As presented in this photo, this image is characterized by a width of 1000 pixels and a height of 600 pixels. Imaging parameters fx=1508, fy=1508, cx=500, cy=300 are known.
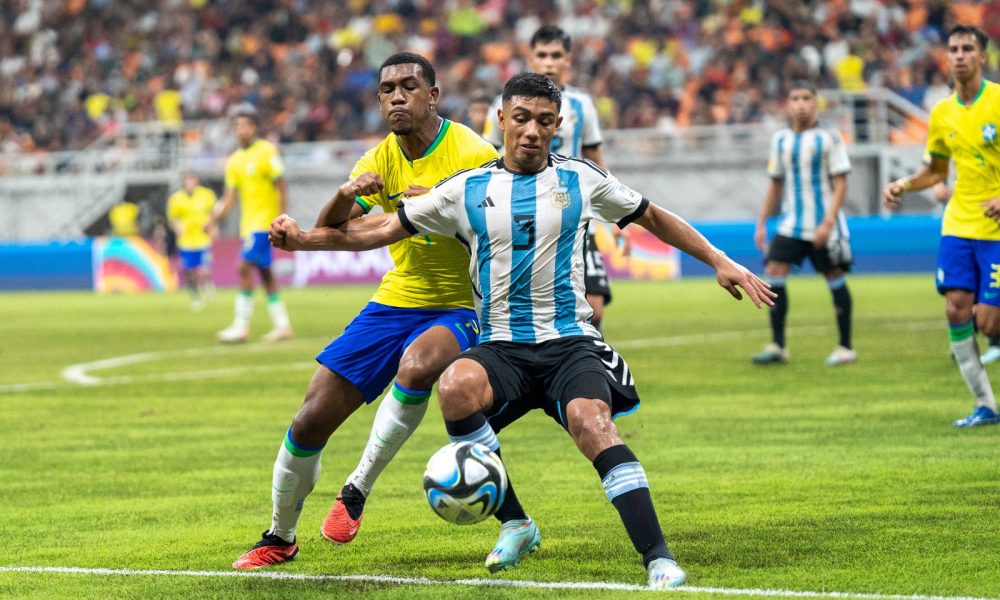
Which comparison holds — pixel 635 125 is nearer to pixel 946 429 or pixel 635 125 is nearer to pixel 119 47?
pixel 119 47

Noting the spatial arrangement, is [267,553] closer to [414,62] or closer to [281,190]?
[414,62]

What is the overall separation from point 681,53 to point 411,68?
79.4ft

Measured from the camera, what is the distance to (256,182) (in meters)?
17.3

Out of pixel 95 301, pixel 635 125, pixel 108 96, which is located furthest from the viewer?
pixel 108 96

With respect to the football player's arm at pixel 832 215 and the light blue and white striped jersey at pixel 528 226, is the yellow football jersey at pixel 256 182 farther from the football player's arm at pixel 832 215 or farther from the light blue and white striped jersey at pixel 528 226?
the light blue and white striped jersey at pixel 528 226

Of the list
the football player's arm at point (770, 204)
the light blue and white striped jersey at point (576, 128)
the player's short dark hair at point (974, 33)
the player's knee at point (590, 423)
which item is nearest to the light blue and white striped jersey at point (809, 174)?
the football player's arm at point (770, 204)

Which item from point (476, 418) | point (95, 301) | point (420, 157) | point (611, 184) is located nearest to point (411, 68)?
point (420, 157)

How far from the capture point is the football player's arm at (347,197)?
568cm

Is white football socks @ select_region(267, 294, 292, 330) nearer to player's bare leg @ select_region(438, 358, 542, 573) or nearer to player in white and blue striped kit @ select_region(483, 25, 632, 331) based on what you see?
player in white and blue striped kit @ select_region(483, 25, 632, 331)

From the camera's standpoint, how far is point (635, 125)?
29.4 meters

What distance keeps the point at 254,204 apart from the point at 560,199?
39.7 ft

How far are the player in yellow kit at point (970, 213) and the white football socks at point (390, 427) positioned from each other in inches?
157

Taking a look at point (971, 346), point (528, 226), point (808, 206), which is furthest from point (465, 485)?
point (808, 206)

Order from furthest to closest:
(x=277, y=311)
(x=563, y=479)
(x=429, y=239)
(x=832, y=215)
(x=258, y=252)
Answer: (x=277, y=311), (x=258, y=252), (x=832, y=215), (x=563, y=479), (x=429, y=239)
